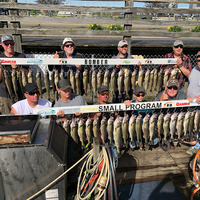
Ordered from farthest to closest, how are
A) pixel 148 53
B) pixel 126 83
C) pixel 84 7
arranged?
pixel 148 53
pixel 84 7
pixel 126 83

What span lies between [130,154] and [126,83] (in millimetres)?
1801

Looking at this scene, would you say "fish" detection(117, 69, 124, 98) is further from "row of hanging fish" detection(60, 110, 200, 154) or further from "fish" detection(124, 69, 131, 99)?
"row of hanging fish" detection(60, 110, 200, 154)

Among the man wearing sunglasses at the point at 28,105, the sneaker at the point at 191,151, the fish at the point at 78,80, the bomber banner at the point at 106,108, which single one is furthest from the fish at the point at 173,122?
the man wearing sunglasses at the point at 28,105

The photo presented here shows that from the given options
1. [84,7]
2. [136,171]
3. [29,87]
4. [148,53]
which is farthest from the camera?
[148,53]

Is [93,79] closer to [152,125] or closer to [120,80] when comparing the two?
[120,80]

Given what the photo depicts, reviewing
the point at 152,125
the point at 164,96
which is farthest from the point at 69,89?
the point at 164,96

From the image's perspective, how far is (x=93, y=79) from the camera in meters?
4.88

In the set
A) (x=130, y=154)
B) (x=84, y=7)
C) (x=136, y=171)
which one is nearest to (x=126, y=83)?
(x=130, y=154)

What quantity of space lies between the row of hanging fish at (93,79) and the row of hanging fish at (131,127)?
132cm

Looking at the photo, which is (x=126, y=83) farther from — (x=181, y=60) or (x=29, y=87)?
(x=29, y=87)

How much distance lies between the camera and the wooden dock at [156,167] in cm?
386

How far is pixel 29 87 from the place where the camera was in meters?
3.83

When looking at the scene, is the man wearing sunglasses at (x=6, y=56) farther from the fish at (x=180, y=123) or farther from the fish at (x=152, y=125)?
the fish at (x=180, y=123)

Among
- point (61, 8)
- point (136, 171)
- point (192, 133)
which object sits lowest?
point (136, 171)
